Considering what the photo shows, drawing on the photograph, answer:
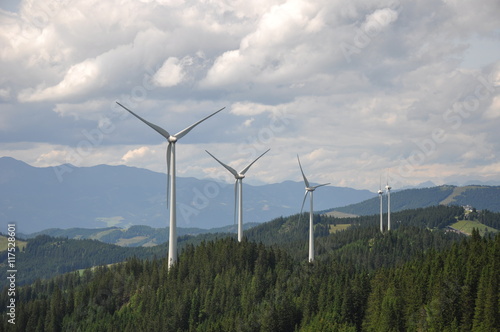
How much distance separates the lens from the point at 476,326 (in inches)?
5231

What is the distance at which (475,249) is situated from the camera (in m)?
178

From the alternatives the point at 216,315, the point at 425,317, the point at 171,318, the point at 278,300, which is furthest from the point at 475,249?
the point at 171,318

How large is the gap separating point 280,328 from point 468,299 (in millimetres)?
53316

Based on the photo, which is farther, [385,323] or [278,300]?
[278,300]

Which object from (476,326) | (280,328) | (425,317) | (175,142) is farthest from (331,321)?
(175,142)

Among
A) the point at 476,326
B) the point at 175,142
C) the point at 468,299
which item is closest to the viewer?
the point at 476,326

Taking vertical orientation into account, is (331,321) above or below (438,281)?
below

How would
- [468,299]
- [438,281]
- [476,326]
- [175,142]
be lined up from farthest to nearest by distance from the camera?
[175,142] → [438,281] → [468,299] → [476,326]

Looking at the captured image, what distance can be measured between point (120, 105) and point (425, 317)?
89.5m

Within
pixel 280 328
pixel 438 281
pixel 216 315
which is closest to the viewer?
pixel 438 281

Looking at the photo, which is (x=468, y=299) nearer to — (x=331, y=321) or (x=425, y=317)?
(x=425, y=317)

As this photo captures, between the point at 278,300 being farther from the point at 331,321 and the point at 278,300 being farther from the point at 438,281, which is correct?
Result: the point at 438,281

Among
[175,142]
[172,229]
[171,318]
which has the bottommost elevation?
[171,318]

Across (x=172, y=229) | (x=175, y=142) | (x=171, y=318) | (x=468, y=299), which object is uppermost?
(x=175, y=142)
